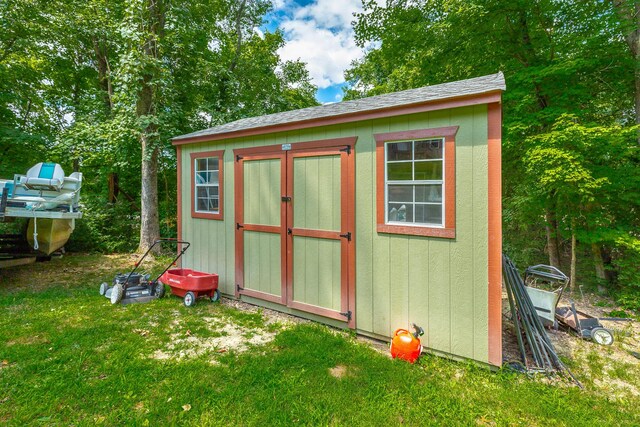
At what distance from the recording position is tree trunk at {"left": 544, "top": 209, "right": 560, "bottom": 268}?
254 inches

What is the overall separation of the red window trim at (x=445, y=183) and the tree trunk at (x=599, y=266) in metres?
4.80

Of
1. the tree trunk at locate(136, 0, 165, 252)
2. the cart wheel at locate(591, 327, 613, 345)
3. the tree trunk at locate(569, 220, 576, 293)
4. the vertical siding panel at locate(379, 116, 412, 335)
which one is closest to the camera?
the vertical siding panel at locate(379, 116, 412, 335)

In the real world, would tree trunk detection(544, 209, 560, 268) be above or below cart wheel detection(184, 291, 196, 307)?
above

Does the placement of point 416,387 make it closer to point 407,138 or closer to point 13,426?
point 407,138

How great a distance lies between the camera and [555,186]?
5.23 m

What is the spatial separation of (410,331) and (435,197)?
1.47 meters

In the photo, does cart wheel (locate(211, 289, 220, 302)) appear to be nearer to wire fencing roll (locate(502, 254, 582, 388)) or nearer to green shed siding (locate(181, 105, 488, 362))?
green shed siding (locate(181, 105, 488, 362))

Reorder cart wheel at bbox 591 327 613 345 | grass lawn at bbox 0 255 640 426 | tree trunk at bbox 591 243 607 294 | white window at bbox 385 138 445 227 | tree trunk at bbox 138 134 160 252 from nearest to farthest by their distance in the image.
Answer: grass lawn at bbox 0 255 640 426, white window at bbox 385 138 445 227, cart wheel at bbox 591 327 613 345, tree trunk at bbox 591 243 607 294, tree trunk at bbox 138 134 160 252

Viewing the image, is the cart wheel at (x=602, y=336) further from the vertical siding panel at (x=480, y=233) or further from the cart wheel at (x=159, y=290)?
the cart wheel at (x=159, y=290)

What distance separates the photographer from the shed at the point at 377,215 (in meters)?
2.95

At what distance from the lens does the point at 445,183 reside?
3.12m

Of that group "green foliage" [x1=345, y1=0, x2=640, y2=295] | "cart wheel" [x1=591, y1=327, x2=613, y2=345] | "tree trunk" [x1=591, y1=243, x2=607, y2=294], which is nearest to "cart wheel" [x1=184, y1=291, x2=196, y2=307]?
"cart wheel" [x1=591, y1=327, x2=613, y2=345]

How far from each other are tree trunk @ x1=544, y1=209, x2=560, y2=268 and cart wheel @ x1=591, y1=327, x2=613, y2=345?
3.06m

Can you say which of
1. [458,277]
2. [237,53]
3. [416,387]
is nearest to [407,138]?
[458,277]
